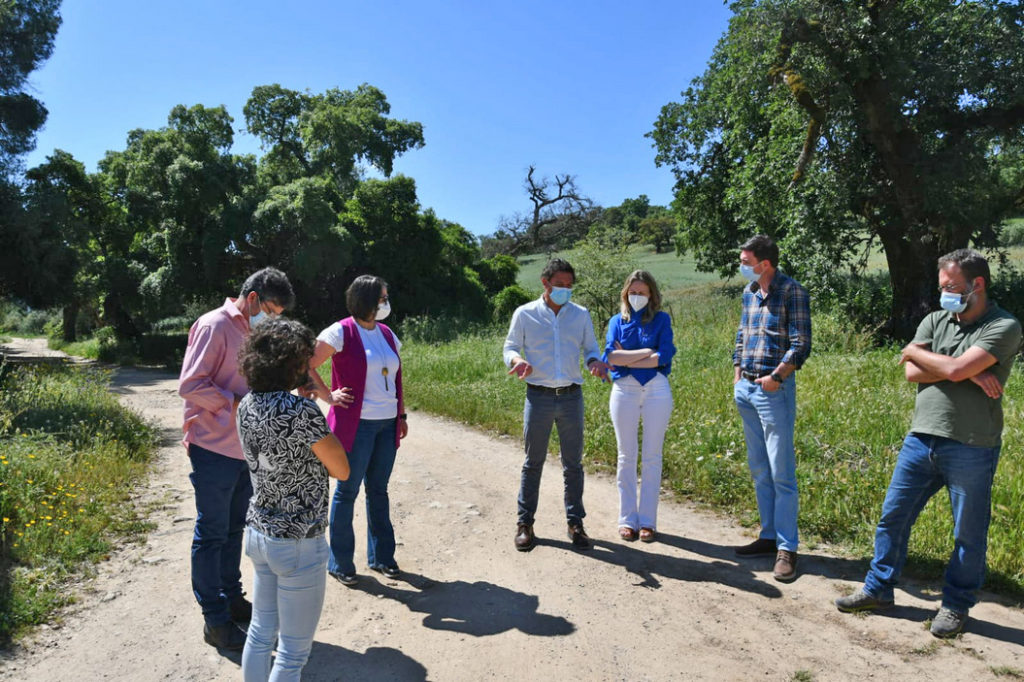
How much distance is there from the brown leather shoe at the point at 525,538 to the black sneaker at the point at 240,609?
79.4 inches

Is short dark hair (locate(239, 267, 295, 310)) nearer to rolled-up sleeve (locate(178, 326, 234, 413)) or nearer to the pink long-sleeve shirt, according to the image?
the pink long-sleeve shirt

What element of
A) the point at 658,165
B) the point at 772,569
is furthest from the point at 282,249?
the point at 772,569

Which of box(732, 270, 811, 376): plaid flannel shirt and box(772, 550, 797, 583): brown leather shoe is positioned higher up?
box(732, 270, 811, 376): plaid flannel shirt

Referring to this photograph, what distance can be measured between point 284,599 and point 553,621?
191cm

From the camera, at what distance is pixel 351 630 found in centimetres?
412

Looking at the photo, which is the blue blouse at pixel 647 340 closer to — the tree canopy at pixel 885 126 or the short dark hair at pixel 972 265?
the short dark hair at pixel 972 265

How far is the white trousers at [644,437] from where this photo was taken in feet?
17.5

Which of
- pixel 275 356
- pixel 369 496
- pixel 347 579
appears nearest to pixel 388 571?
pixel 347 579

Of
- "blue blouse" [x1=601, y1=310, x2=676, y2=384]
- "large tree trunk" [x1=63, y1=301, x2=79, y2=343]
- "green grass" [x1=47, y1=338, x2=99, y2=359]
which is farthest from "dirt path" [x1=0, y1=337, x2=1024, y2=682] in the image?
"large tree trunk" [x1=63, y1=301, x2=79, y2=343]

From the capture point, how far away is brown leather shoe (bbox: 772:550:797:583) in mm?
4684

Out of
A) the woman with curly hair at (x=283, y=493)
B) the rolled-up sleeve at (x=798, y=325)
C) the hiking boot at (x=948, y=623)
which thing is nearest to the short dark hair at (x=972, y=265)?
the rolled-up sleeve at (x=798, y=325)

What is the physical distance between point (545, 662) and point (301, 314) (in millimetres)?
23360

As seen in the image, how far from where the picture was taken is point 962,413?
3.82 m

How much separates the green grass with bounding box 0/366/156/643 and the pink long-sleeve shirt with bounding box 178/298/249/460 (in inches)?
70.6
